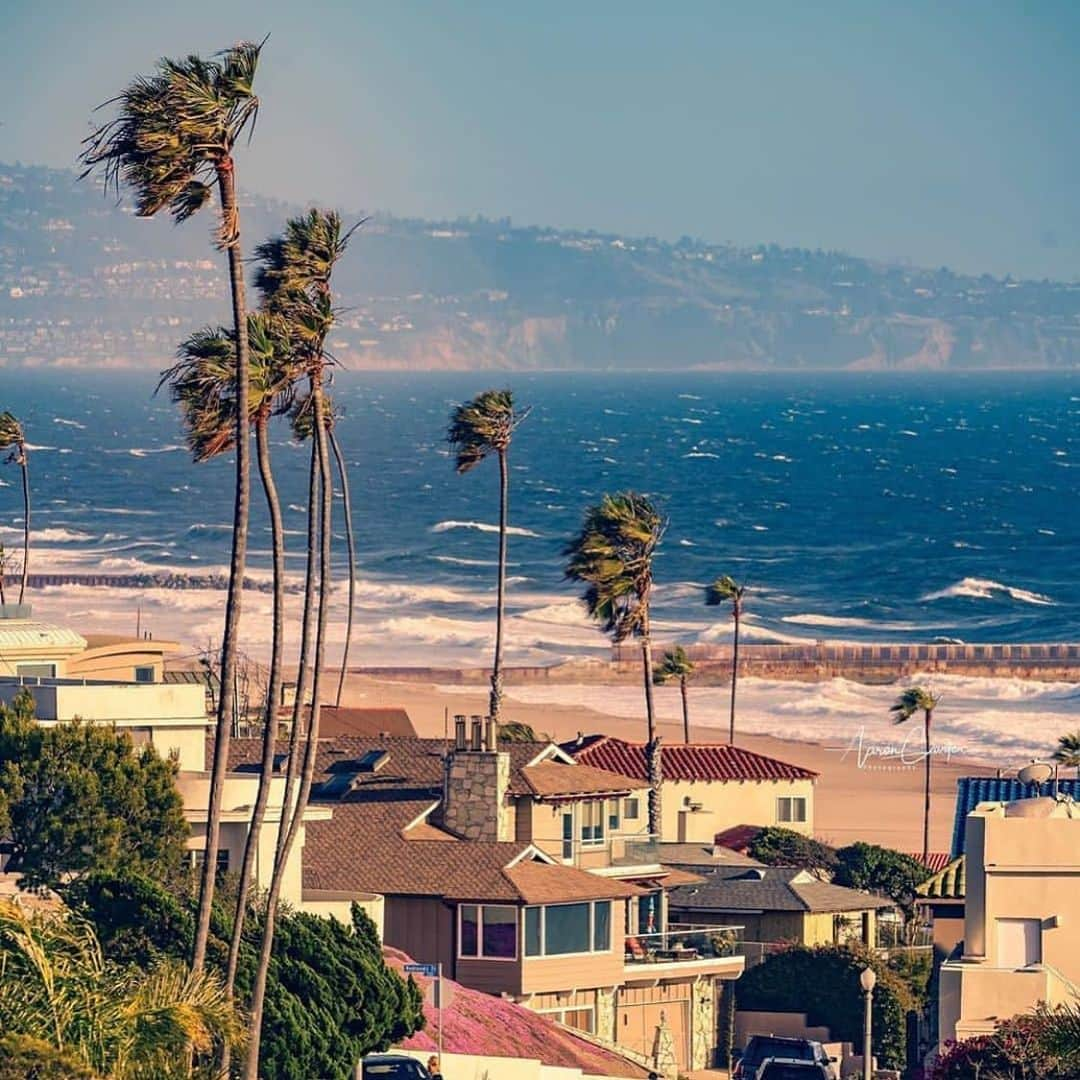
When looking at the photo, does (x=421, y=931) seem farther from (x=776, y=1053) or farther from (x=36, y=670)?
(x=36, y=670)

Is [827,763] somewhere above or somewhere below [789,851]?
below

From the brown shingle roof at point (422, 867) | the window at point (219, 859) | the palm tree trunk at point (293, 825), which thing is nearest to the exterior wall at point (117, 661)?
the brown shingle roof at point (422, 867)

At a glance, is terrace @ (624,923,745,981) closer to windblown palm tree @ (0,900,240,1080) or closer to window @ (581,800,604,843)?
window @ (581,800,604,843)

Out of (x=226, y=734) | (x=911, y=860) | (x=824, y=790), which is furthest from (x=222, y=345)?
(x=824, y=790)

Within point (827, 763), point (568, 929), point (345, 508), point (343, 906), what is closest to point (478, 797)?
point (568, 929)

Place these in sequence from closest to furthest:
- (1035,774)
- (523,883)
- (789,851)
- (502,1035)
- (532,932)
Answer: (502,1035)
(532,932)
(523,883)
(1035,774)
(789,851)

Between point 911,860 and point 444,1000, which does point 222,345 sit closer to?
point 444,1000
